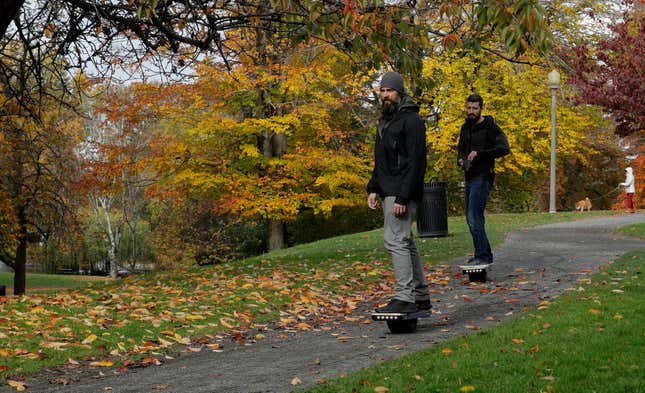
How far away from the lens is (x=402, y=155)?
6.86m

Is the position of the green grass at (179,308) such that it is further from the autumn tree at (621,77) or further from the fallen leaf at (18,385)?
the autumn tree at (621,77)

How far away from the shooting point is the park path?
555 centimetres

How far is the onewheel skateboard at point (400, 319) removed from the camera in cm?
683

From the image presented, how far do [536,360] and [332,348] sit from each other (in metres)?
2.00

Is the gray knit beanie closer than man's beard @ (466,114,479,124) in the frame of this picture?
Yes

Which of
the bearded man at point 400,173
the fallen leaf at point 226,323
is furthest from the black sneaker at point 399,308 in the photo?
the fallen leaf at point 226,323

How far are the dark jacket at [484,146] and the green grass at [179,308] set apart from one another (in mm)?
2310

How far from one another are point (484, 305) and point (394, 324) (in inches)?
69.7

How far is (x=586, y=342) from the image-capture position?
5.60 m

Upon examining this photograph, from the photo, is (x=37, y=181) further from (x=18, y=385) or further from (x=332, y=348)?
(x=332, y=348)

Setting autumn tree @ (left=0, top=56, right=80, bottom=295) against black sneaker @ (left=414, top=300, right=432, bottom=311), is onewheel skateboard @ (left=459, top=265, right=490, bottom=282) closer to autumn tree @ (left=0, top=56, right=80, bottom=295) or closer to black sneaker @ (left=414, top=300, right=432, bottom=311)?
black sneaker @ (left=414, top=300, right=432, bottom=311)

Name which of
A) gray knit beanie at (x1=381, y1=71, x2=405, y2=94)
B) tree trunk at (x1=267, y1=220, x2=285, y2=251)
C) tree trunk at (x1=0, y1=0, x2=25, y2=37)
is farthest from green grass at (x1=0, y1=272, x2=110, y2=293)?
gray knit beanie at (x1=381, y1=71, x2=405, y2=94)

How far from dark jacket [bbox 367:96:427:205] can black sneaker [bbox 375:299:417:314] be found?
94cm

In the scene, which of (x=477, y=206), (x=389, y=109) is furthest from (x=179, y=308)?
(x=477, y=206)
